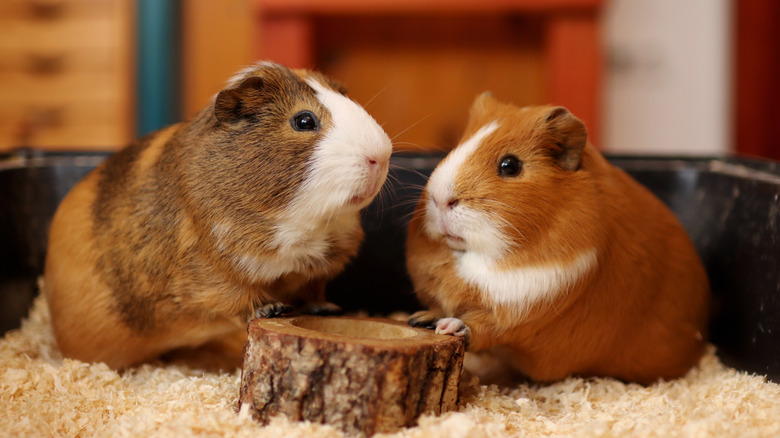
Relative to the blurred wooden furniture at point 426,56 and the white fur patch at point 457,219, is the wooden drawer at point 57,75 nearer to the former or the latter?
the blurred wooden furniture at point 426,56

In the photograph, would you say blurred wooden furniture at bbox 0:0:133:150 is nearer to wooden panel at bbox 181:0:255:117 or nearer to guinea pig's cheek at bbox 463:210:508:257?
wooden panel at bbox 181:0:255:117

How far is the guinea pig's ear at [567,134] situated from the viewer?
6.81 feet

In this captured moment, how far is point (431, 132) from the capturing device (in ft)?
16.2

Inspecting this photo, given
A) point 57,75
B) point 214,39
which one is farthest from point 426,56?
point 57,75

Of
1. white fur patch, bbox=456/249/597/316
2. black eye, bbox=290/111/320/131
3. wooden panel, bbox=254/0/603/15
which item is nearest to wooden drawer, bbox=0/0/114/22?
wooden panel, bbox=254/0/603/15

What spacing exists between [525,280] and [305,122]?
78cm

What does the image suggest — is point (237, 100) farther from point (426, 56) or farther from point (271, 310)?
point (426, 56)

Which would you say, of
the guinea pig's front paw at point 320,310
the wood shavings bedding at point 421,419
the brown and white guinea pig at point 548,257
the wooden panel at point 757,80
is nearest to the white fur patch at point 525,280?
the brown and white guinea pig at point 548,257

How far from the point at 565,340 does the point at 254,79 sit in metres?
1.26

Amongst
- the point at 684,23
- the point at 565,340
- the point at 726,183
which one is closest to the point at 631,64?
the point at 684,23

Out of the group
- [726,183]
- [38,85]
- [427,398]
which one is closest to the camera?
[427,398]

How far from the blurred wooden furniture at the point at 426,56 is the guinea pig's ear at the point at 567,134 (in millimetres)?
2280

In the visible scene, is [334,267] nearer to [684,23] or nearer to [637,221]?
[637,221]

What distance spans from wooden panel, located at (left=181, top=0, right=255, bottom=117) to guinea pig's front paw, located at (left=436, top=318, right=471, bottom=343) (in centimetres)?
333
